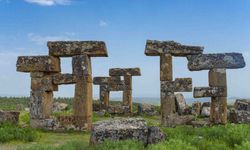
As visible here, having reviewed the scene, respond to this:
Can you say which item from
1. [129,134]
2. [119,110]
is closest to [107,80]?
[119,110]

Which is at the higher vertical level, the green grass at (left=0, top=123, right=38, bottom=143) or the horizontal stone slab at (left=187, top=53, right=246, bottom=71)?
the horizontal stone slab at (left=187, top=53, right=246, bottom=71)

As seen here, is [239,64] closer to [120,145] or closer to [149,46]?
[149,46]

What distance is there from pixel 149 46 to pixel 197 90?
11.1 ft

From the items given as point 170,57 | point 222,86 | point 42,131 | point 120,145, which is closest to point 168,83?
point 170,57

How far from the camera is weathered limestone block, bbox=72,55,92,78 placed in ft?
65.3

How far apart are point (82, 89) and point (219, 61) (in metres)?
7.30

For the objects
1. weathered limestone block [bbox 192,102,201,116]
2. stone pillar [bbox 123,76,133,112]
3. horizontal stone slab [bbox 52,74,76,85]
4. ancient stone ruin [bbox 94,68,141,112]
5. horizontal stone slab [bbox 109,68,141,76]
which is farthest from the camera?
stone pillar [bbox 123,76,133,112]

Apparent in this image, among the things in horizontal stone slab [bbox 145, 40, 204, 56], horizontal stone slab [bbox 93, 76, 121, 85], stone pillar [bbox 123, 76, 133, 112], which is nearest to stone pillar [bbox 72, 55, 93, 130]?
horizontal stone slab [bbox 145, 40, 204, 56]

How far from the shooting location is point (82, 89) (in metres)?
19.9

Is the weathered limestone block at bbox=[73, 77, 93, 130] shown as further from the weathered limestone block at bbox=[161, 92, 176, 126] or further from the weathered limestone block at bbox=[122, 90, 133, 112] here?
Result: the weathered limestone block at bbox=[122, 90, 133, 112]

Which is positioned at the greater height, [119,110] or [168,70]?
[168,70]

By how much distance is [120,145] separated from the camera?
37.9 feet

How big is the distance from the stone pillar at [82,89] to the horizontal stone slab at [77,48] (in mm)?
301

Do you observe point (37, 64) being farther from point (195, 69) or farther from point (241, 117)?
point (241, 117)
